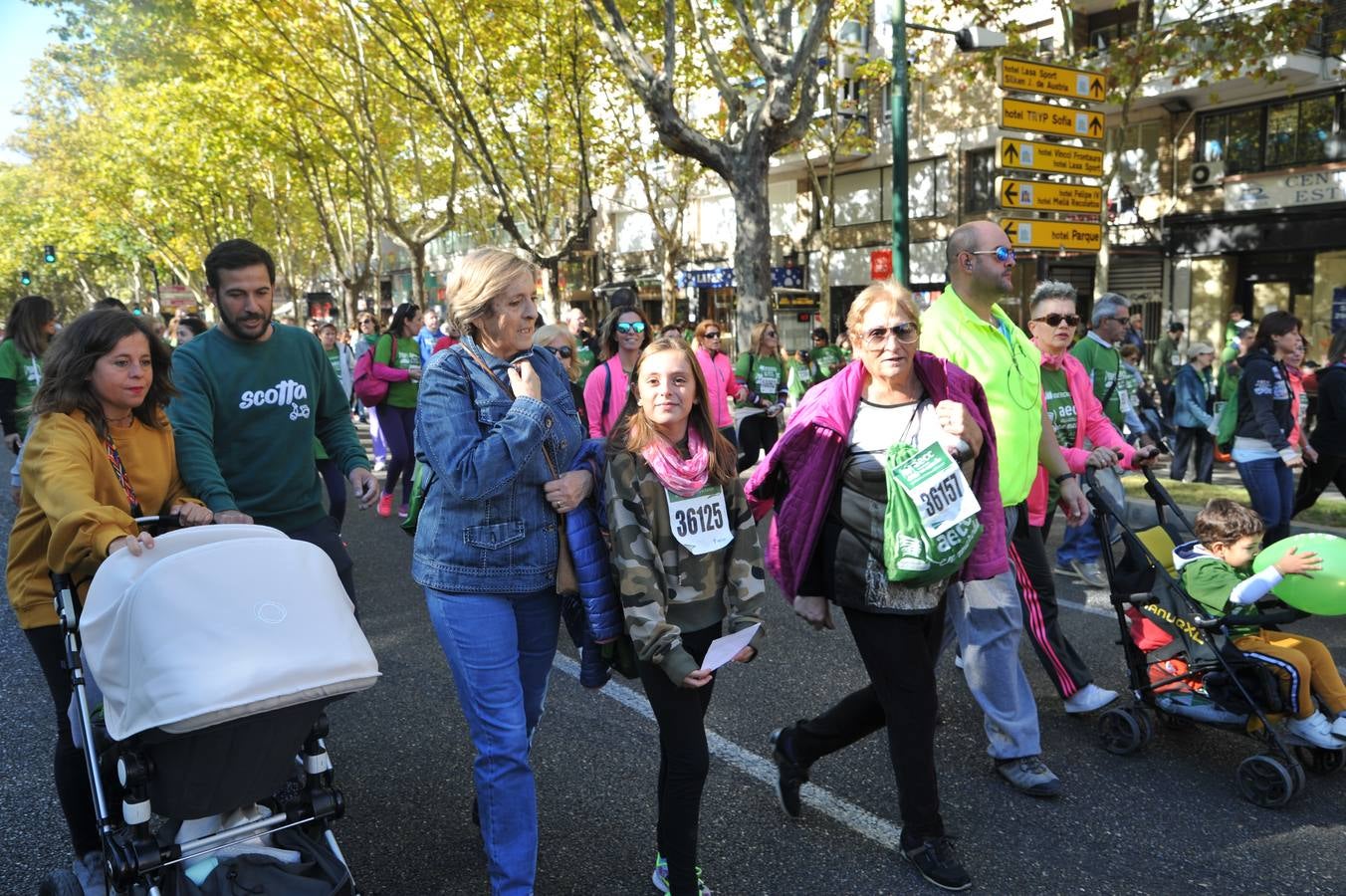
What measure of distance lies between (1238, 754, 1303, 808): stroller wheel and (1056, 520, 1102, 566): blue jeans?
3.36 meters

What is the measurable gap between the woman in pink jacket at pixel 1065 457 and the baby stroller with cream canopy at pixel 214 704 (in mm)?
2722

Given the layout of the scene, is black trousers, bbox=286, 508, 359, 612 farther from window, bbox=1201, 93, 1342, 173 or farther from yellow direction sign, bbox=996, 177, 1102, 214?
window, bbox=1201, 93, 1342, 173

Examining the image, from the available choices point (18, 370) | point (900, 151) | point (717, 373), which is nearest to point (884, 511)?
point (717, 373)

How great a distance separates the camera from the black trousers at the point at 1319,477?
6.47 metres

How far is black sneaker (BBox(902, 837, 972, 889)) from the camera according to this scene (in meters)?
3.07

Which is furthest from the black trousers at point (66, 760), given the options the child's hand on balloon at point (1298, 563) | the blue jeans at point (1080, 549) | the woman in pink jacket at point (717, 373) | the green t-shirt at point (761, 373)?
the green t-shirt at point (761, 373)

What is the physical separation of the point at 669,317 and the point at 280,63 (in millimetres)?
13877

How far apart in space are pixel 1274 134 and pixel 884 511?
22247 millimetres

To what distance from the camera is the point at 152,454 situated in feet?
10.8

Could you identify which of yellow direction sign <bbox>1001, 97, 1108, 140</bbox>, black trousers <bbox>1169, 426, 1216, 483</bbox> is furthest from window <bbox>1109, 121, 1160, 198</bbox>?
black trousers <bbox>1169, 426, 1216, 483</bbox>

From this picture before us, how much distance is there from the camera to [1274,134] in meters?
20.8

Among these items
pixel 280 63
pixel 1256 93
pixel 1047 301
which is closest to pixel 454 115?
pixel 280 63

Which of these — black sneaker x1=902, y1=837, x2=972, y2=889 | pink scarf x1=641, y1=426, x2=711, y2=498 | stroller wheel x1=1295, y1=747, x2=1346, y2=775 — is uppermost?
pink scarf x1=641, y1=426, x2=711, y2=498

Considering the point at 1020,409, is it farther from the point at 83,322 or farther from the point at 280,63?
the point at 280,63
